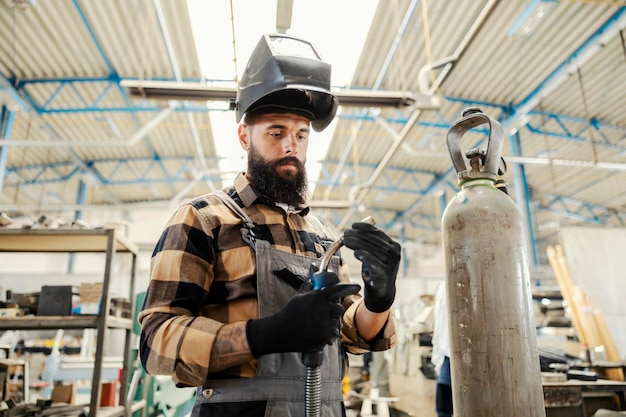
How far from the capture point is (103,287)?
2799 mm

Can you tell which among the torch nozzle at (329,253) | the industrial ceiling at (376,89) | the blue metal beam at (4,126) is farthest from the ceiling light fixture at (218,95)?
the blue metal beam at (4,126)

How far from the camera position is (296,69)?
1246mm

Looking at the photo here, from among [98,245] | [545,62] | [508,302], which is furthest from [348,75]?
[545,62]

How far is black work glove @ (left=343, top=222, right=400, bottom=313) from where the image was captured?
41.8 inches

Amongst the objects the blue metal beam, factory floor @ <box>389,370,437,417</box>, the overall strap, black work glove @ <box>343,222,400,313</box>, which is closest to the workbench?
black work glove @ <box>343,222,400,313</box>

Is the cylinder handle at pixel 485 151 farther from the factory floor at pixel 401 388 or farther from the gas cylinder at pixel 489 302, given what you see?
the factory floor at pixel 401 388

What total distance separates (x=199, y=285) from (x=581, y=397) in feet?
7.83

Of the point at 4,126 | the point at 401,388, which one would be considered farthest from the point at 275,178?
the point at 4,126

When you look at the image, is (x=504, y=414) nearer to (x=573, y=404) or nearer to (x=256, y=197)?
(x=256, y=197)

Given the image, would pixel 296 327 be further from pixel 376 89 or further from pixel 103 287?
pixel 376 89

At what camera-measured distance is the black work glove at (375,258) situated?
1.06 metres

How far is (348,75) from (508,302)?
129 inches

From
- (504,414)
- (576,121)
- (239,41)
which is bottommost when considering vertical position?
(504,414)

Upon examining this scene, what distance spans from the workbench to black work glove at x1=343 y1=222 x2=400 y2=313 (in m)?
1.72
